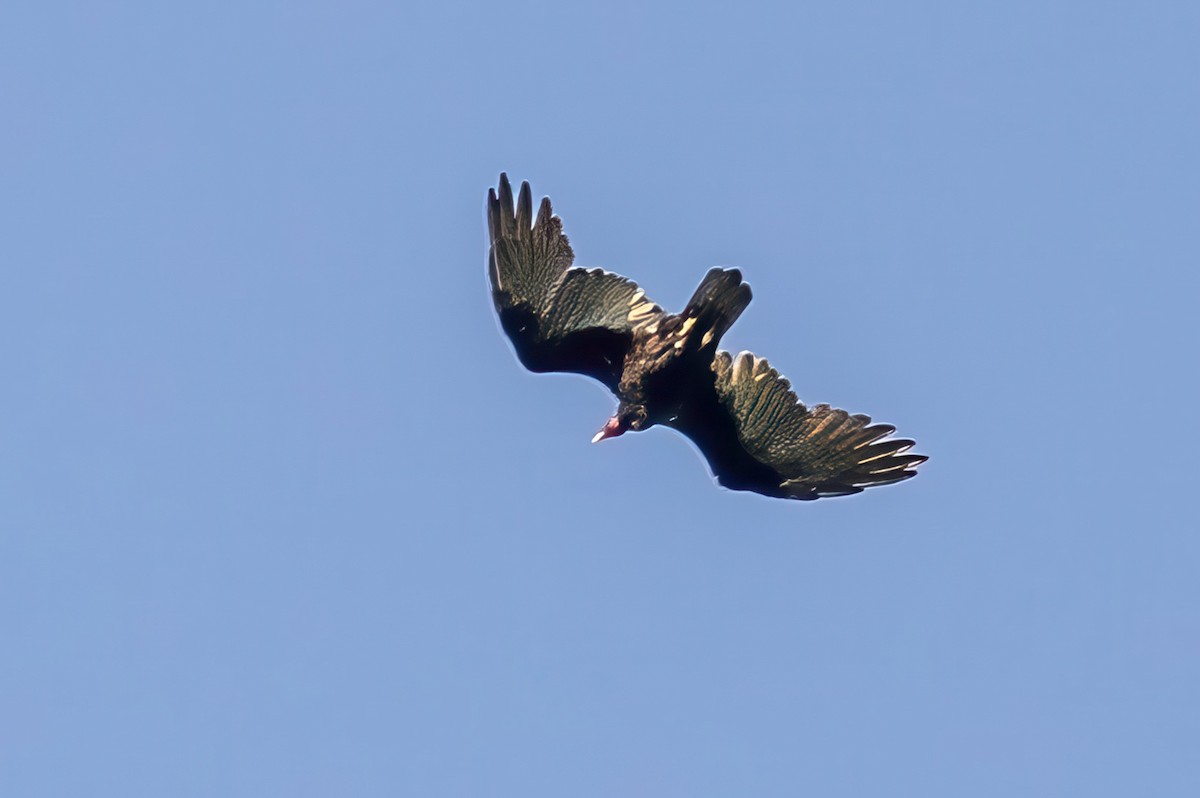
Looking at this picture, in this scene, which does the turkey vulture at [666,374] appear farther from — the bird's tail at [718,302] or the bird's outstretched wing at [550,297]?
the bird's tail at [718,302]

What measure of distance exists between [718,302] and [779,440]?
206 centimetres

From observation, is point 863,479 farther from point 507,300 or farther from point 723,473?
point 507,300

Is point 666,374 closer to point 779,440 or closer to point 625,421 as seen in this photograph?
point 625,421

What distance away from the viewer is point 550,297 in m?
19.3

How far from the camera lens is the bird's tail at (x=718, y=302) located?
1825 centimetres

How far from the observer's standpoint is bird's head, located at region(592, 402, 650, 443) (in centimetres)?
1931

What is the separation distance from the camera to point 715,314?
18438mm

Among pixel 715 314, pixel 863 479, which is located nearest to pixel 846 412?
pixel 863 479

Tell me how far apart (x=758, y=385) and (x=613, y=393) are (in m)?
1.86

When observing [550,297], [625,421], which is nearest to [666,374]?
[625,421]

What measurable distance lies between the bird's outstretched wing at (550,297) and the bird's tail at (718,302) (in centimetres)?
87

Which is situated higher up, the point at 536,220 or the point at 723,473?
the point at 536,220

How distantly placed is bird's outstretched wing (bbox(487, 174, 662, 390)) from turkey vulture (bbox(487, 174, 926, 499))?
1 centimetres

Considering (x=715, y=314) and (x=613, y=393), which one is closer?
(x=715, y=314)
